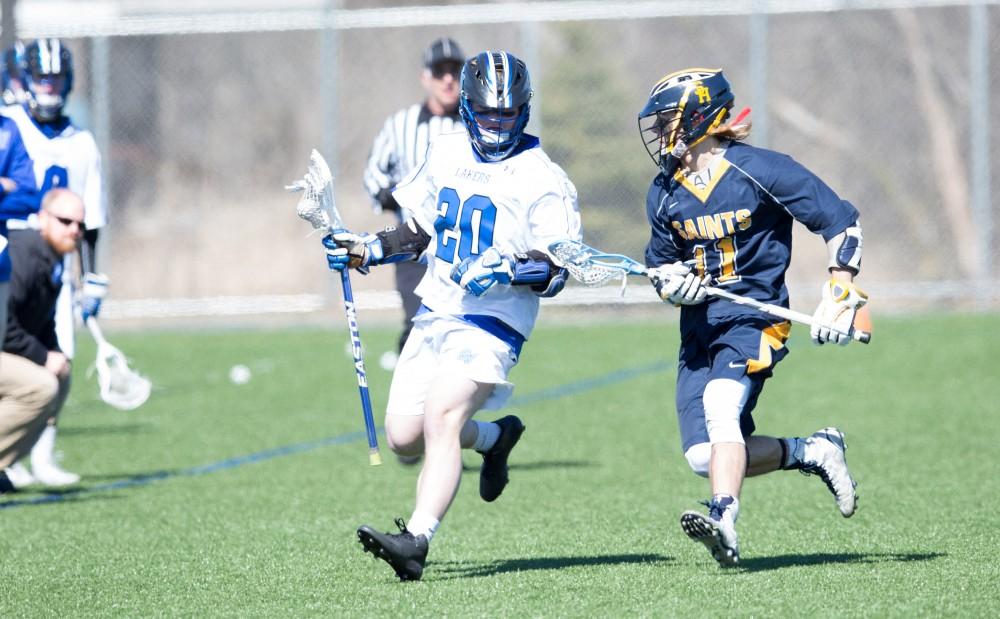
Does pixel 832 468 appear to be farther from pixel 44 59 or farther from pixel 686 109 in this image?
pixel 44 59

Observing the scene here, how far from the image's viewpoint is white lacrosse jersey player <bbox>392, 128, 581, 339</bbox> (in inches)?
207

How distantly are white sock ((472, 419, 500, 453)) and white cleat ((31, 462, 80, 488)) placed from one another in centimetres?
282

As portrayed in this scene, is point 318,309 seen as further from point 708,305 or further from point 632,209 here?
point 708,305

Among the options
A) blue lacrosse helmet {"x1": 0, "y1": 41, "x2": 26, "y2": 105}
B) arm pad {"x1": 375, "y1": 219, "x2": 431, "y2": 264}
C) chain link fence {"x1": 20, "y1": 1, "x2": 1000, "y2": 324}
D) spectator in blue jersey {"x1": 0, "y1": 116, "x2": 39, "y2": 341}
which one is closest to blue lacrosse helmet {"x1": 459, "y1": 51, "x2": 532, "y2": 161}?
arm pad {"x1": 375, "y1": 219, "x2": 431, "y2": 264}

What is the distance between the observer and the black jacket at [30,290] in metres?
6.87

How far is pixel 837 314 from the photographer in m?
4.96

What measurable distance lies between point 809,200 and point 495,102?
1.09m

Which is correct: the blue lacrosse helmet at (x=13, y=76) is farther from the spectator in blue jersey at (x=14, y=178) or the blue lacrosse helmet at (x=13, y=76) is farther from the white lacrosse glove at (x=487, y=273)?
the white lacrosse glove at (x=487, y=273)

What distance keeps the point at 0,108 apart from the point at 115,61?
8952mm

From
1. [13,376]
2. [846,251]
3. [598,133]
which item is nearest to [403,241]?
[846,251]

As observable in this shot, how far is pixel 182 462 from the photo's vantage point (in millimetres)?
8227

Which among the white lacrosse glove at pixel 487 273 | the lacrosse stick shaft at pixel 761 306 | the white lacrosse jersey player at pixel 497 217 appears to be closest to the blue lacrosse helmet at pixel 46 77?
the white lacrosse jersey player at pixel 497 217

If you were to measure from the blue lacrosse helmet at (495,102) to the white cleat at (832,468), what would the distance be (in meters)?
1.51

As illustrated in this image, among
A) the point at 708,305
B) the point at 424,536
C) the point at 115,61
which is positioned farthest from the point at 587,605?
the point at 115,61
